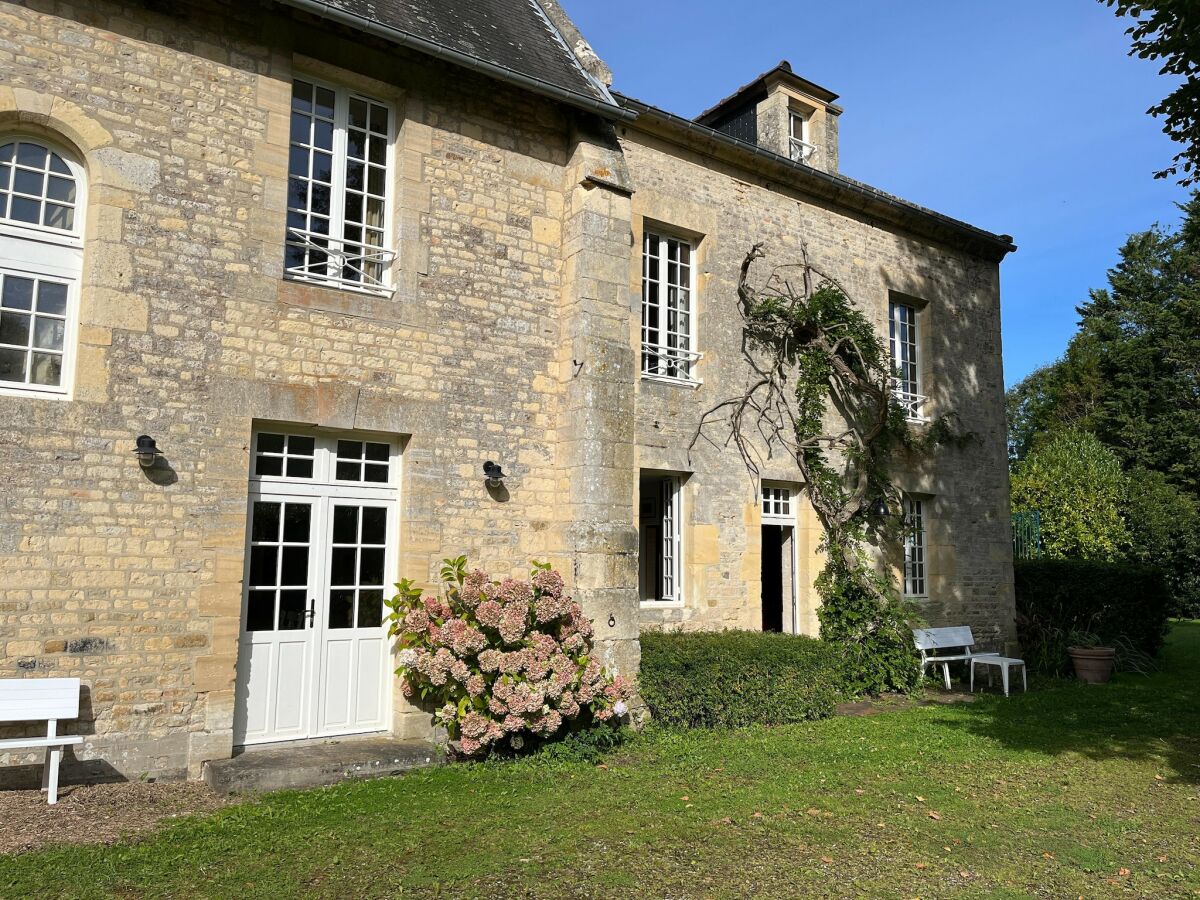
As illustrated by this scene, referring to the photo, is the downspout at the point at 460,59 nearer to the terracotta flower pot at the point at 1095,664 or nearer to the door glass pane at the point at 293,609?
the door glass pane at the point at 293,609

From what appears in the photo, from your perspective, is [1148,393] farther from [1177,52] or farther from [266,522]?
[266,522]

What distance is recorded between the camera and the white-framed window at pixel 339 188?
6.69 m

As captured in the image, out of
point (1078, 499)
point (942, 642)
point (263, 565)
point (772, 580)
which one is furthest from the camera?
point (1078, 499)

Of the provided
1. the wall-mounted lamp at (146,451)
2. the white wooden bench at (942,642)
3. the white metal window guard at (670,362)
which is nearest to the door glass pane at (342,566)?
the wall-mounted lamp at (146,451)

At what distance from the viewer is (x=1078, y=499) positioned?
2181cm

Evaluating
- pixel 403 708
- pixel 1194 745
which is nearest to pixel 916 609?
pixel 1194 745

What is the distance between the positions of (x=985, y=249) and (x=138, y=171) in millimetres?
11282

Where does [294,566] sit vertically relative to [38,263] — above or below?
below

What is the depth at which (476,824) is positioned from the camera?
16.3 ft

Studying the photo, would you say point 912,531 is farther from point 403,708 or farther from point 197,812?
point 197,812

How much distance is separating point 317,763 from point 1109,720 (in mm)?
7546

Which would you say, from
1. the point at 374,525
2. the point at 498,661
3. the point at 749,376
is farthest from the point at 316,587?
the point at 749,376

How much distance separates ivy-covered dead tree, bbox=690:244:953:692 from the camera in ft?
31.7

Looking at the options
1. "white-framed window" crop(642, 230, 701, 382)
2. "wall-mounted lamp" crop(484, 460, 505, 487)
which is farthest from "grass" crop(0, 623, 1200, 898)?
"white-framed window" crop(642, 230, 701, 382)
